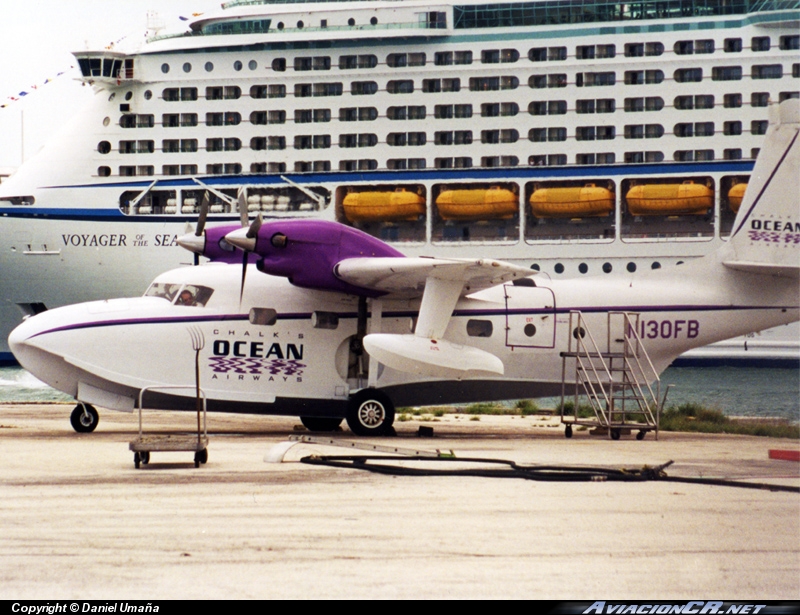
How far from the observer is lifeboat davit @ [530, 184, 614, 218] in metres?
Answer: 36.0

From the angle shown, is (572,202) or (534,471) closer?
(534,471)

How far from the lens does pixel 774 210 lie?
59.4ft

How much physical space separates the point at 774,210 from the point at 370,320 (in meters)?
7.34

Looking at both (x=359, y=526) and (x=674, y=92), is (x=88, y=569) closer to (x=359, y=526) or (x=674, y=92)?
(x=359, y=526)

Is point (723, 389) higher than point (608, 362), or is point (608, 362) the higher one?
point (608, 362)

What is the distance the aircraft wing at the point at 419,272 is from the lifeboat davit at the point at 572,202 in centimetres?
2056

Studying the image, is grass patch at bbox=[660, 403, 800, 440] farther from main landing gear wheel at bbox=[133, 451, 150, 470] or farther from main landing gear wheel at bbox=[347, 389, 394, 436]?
main landing gear wheel at bbox=[133, 451, 150, 470]

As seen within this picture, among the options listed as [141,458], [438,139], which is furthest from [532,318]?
[438,139]

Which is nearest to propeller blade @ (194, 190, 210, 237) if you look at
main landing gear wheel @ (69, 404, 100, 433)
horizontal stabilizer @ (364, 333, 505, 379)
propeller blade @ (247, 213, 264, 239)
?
propeller blade @ (247, 213, 264, 239)

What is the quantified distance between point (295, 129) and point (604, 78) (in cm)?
1133

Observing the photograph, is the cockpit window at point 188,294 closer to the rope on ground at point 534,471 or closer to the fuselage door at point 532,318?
→ the fuselage door at point 532,318

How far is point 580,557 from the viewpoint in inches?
261

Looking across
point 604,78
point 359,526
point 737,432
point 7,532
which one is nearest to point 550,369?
point 737,432

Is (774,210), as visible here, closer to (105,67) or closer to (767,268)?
(767,268)
